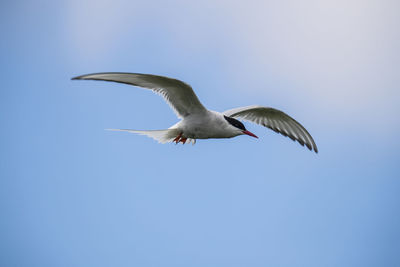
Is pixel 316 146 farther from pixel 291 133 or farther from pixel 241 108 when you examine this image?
pixel 241 108

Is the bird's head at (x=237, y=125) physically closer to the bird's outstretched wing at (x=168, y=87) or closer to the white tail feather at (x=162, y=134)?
the bird's outstretched wing at (x=168, y=87)

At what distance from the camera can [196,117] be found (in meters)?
6.72

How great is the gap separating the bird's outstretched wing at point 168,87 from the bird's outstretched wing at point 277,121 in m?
0.94

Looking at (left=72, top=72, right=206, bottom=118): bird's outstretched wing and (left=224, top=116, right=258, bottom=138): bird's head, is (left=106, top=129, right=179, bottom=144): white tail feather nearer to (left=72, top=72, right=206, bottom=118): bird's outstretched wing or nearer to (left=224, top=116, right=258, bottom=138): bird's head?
(left=72, top=72, right=206, bottom=118): bird's outstretched wing

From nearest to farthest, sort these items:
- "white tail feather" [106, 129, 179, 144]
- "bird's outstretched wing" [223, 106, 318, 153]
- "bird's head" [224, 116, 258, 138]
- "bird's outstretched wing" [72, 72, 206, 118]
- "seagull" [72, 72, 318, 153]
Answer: "bird's outstretched wing" [72, 72, 206, 118] → "seagull" [72, 72, 318, 153] → "bird's head" [224, 116, 258, 138] → "white tail feather" [106, 129, 179, 144] → "bird's outstretched wing" [223, 106, 318, 153]

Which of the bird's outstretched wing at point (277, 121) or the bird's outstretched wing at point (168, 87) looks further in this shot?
the bird's outstretched wing at point (277, 121)

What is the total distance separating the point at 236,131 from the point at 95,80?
7.80 feet

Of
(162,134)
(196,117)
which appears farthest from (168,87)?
(162,134)

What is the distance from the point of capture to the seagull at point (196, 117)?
5.96 m

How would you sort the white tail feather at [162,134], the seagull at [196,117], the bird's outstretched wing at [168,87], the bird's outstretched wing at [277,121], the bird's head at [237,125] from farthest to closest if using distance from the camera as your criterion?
1. the bird's outstretched wing at [277,121]
2. the white tail feather at [162,134]
3. the bird's head at [237,125]
4. the seagull at [196,117]
5. the bird's outstretched wing at [168,87]

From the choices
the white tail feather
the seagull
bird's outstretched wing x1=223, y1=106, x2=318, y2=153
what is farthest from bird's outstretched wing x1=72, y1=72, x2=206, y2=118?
bird's outstretched wing x1=223, y1=106, x2=318, y2=153

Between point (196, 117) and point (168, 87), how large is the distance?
Answer: 2.24ft

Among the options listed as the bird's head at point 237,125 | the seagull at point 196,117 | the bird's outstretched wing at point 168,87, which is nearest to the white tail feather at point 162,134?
the seagull at point 196,117

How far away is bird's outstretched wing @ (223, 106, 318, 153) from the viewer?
762cm
